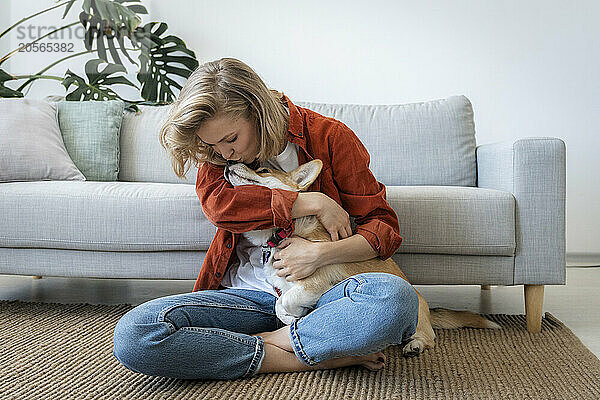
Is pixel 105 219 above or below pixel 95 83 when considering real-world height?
below

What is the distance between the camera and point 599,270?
3115 mm

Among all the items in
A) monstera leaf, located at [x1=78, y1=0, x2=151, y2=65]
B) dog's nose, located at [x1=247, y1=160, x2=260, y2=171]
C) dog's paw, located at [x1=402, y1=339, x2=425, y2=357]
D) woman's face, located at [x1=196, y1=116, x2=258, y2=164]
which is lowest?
dog's paw, located at [x1=402, y1=339, x2=425, y2=357]

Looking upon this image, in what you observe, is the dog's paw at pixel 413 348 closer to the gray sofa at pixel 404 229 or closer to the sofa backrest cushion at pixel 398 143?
the gray sofa at pixel 404 229

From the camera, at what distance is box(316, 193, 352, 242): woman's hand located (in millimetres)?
1451

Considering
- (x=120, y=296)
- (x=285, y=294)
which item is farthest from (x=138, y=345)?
(x=120, y=296)

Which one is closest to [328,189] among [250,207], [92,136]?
[250,207]

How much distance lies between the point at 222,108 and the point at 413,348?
72 centimetres

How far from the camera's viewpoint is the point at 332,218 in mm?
1455

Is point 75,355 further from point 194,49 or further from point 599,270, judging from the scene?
point 599,270

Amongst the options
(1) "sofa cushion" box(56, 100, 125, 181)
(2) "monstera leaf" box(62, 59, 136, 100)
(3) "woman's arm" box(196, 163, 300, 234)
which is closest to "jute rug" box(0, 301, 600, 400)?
(3) "woman's arm" box(196, 163, 300, 234)

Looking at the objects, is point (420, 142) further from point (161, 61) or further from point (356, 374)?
point (161, 61)

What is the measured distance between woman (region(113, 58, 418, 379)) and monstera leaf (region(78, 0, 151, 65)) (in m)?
1.89

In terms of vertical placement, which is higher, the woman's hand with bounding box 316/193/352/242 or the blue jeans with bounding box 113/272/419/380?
the woman's hand with bounding box 316/193/352/242

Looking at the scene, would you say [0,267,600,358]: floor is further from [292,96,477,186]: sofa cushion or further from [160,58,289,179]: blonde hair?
[160,58,289,179]: blonde hair
